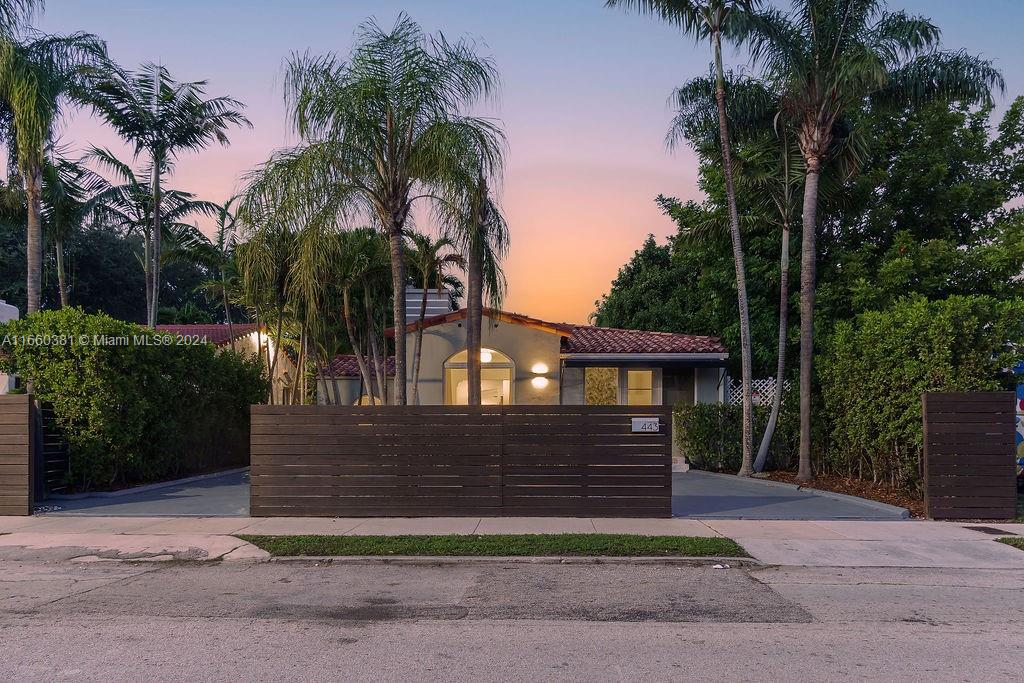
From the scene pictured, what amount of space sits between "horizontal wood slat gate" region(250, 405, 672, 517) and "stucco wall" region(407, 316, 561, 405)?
10098mm

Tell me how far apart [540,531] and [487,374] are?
1228 centimetres

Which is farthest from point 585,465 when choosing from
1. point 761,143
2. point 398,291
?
point 761,143

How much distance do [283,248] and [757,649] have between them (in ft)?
41.3

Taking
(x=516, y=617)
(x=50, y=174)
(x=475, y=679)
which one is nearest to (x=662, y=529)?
(x=516, y=617)

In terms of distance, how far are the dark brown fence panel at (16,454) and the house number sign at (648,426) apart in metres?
8.95

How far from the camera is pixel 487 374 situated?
74.6 feet

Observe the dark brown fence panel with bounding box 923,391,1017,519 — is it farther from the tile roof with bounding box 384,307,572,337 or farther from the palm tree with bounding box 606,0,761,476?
the tile roof with bounding box 384,307,572,337

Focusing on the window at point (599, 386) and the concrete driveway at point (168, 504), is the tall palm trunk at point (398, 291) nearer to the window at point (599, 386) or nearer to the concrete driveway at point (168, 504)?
the concrete driveway at point (168, 504)

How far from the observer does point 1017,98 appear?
68.6ft

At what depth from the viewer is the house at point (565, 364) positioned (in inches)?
848

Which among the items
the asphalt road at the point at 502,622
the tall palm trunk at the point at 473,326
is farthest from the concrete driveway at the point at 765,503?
the tall palm trunk at the point at 473,326

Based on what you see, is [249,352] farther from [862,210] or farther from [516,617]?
[516,617]

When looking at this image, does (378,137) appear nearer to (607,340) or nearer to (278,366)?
(607,340)

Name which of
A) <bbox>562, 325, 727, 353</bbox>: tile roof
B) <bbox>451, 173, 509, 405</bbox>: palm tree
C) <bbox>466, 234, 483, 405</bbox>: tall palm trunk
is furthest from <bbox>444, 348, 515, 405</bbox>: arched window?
<bbox>451, 173, 509, 405</bbox>: palm tree
